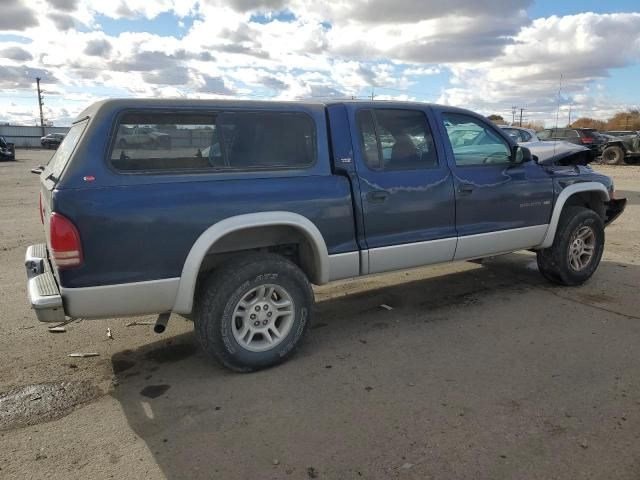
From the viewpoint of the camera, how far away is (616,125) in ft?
216

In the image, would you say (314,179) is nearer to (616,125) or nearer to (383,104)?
(383,104)

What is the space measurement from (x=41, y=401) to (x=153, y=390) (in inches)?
27.2

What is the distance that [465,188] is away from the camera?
184 inches

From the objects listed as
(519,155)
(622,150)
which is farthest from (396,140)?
(622,150)

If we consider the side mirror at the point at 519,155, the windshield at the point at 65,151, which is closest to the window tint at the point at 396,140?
the side mirror at the point at 519,155

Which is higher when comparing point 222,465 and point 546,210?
point 546,210

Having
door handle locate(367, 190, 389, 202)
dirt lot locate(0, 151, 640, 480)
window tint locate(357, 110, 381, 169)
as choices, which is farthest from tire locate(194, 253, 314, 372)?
window tint locate(357, 110, 381, 169)

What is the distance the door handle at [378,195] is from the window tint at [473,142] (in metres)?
0.92

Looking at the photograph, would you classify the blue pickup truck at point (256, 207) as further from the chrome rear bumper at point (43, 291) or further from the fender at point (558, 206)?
the fender at point (558, 206)

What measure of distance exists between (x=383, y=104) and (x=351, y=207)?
1.02 m

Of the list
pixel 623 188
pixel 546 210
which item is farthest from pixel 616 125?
pixel 546 210

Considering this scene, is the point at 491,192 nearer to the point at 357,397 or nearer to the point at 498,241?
the point at 498,241

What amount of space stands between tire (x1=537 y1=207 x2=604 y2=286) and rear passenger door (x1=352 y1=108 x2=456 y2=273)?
1.53 meters

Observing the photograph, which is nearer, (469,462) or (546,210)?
(469,462)
